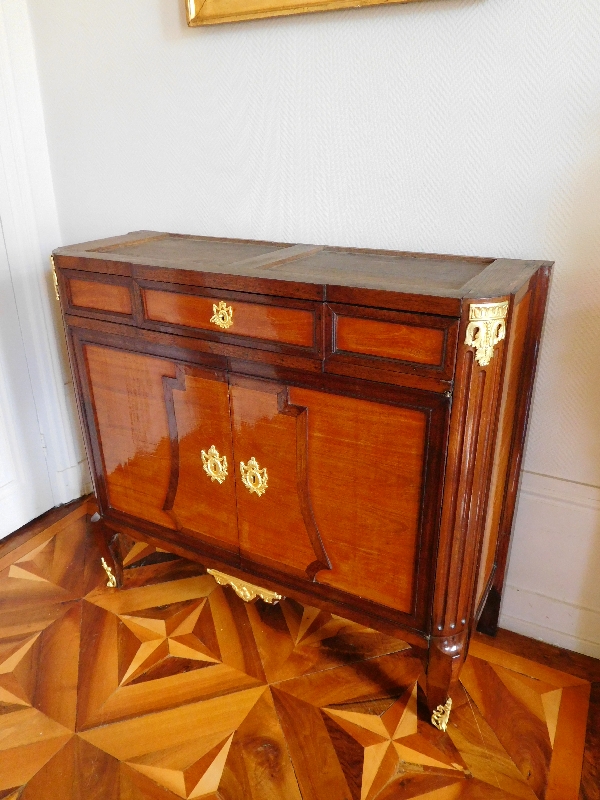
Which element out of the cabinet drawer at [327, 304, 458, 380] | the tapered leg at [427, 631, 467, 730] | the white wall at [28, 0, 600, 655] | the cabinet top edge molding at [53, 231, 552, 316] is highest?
the white wall at [28, 0, 600, 655]

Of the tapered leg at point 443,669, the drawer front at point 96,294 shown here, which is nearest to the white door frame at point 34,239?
the drawer front at point 96,294

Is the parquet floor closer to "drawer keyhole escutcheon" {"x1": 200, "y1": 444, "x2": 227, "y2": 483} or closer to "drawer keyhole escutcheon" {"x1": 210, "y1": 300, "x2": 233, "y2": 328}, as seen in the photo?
"drawer keyhole escutcheon" {"x1": 200, "y1": 444, "x2": 227, "y2": 483}

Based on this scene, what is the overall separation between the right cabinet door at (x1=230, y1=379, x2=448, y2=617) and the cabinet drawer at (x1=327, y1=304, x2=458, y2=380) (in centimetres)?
5

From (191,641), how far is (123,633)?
152 millimetres

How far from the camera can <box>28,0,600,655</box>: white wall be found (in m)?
0.98

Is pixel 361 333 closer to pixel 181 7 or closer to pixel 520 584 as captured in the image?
pixel 520 584

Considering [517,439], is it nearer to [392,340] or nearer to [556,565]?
[556,565]

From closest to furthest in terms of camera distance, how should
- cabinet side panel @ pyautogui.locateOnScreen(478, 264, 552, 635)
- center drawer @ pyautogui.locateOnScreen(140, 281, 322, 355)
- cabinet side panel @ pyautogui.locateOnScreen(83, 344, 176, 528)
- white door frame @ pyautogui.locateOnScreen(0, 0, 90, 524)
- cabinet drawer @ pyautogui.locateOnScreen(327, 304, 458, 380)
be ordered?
cabinet drawer @ pyautogui.locateOnScreen(327, 304, 458, 380), center drawer @ pyautogui.locateOnScreen(140, 281, 322, 355), cabinet side panel @ pyautogui.locateOnScreen(478, 264, 552, 635), cabinet side panel @ pyautogui.locateOnScreen(83, 344, 176, 528), white door frame @ pyautogui.locateOnScreen(0, 0, 90, 524)

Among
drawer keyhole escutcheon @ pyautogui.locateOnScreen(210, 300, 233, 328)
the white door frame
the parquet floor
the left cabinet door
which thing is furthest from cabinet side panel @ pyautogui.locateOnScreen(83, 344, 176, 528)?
the white door frame

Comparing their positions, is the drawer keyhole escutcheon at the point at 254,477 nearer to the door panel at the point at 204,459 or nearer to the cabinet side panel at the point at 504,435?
the door panel at the point at 204,459

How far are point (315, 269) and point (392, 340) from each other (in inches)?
8.6

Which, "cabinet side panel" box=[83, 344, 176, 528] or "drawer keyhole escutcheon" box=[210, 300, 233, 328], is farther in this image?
"cabinet side panel" box=[83, 344, 176, 528]

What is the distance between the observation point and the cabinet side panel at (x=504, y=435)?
0.90 meters

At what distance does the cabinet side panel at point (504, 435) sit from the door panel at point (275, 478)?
0.29 m
